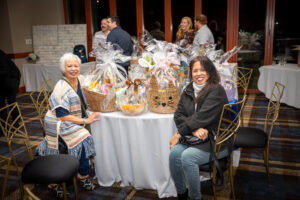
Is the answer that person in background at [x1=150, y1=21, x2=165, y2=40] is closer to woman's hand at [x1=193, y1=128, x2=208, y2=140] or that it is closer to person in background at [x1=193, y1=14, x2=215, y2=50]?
person in background at [x1=193, y1=14, x2=215, y2=50]

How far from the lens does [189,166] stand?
192cm

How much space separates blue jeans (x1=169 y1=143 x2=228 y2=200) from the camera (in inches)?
76.0

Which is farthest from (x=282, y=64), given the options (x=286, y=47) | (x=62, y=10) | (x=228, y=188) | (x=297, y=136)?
(x=62, y=10)

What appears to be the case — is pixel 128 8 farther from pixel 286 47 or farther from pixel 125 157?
pixel 125 157

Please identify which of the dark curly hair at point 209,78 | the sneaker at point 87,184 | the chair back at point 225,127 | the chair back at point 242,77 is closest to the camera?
the chair back at point 225,127

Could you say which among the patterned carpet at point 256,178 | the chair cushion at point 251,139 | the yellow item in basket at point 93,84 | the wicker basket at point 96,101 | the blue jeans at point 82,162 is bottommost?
the patterned carpet at point 256,178

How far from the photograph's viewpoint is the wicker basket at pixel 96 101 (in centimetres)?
226

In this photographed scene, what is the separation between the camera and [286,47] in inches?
238

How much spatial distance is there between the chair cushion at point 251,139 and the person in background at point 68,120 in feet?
3.90

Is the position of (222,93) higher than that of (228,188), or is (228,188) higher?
(222,93)

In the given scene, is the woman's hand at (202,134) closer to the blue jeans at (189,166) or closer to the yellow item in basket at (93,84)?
the blue jeans at (189,166)

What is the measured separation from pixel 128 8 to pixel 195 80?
213 inches

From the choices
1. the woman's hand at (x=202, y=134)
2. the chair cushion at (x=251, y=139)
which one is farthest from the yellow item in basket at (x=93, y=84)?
the chair cushion at (x=251, y=139)

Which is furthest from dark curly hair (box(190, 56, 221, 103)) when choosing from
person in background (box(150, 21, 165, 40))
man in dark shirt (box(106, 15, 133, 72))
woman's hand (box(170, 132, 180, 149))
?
person in background (box(150, 21, 165, 40))
